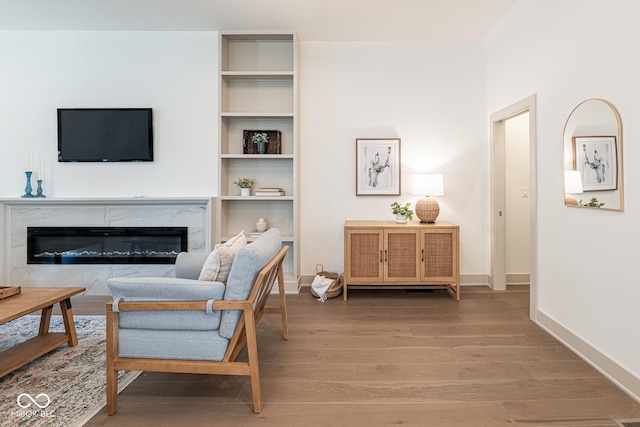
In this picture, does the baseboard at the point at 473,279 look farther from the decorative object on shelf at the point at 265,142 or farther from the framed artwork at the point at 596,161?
the framed artwork at the point at 596,161

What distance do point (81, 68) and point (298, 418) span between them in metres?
4.52

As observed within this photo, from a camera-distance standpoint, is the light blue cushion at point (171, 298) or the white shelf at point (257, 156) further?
the white shelf at point (257, 156)

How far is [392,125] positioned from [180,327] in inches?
133

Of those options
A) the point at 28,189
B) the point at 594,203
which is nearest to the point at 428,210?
the point at 594,203

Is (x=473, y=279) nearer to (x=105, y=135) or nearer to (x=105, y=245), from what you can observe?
(x=105, y=245)

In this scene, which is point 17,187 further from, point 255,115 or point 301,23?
point 301,23

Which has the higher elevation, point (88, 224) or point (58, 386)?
point (88, 224)

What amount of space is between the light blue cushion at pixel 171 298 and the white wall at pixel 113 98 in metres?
2.39

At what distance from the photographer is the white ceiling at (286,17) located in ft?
11.2

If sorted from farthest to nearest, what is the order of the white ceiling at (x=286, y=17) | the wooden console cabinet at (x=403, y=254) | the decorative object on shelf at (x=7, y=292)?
the wooden console cabinet at (x=403, y=254) → the white ceiling at (x=286, y=17) → the decorative object on shelf at (x=7, y=292)

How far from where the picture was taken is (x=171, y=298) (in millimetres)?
1859

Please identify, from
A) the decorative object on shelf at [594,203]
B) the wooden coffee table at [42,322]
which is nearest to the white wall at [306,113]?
the wooden coffee table at [42,322]

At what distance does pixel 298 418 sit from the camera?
1825 mm

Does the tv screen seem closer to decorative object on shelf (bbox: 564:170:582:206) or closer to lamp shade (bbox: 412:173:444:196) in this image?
lamp shade (bbox: 412:173:444:196)
